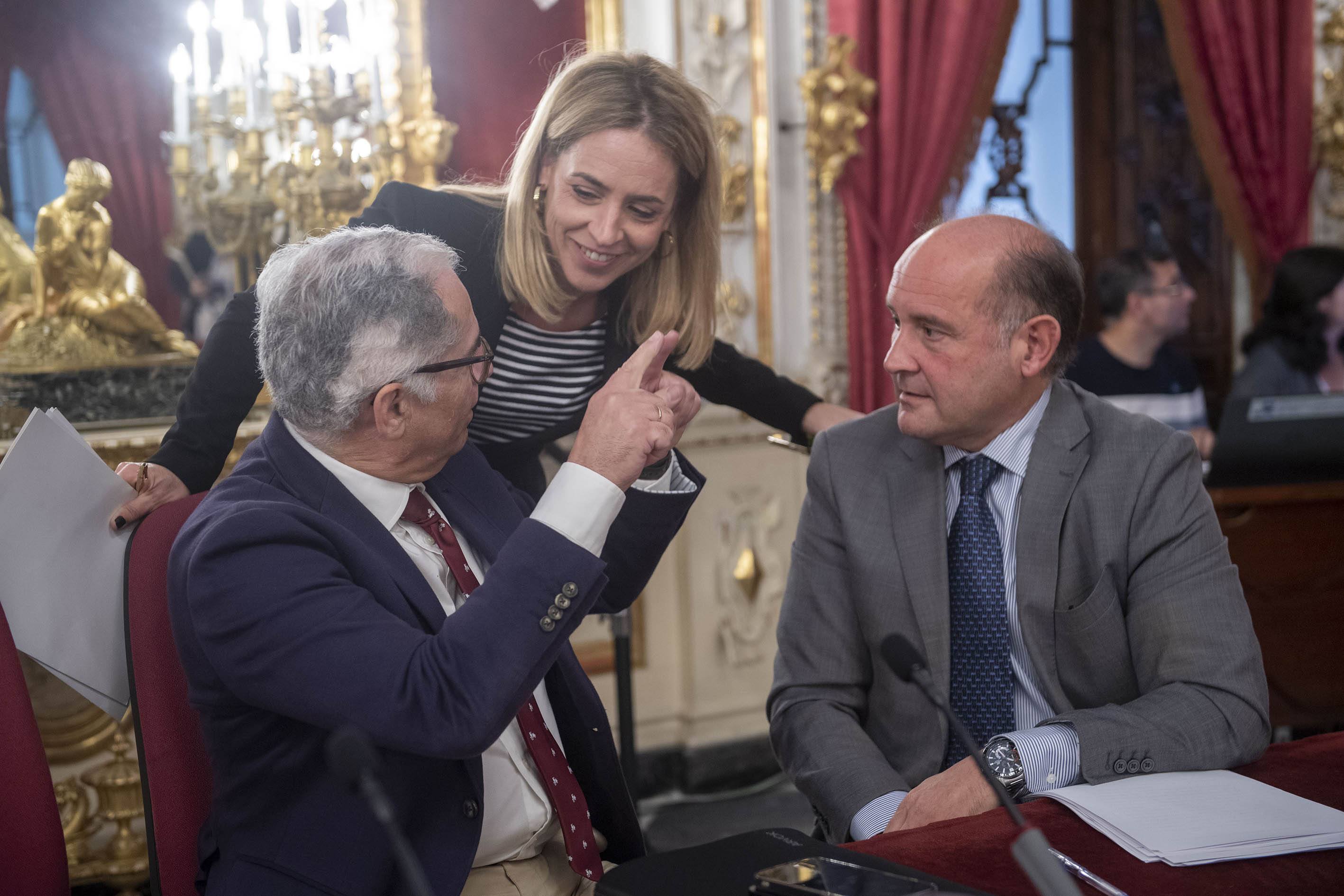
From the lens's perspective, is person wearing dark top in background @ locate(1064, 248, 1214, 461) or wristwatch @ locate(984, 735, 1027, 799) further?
person wearing dark top in background @ locate(1064, 248, 1214, 461)

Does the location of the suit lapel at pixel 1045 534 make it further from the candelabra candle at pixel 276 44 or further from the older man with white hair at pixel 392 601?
the candelabra candle at pixel 276 44

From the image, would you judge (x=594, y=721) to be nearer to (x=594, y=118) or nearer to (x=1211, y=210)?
(x=594, y=118)

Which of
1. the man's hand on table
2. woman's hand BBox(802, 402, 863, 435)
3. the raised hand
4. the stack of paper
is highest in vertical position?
the raised hand

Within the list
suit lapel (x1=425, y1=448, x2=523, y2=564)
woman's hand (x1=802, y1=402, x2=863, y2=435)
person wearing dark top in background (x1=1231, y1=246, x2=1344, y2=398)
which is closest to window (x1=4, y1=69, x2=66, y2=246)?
suit lapel (x1=425, y1=448, x2=523, y2=564)

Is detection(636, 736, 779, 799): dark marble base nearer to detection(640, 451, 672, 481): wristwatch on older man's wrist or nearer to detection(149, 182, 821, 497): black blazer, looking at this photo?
detection(149, 182, 821, 497): black blazer

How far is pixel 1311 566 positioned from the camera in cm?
346

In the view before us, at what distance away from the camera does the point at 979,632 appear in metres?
1.76

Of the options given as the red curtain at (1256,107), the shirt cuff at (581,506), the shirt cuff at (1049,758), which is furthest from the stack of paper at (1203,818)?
the red curtain at (1256,107)

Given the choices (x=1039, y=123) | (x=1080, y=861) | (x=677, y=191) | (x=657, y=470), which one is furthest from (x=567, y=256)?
(x=1039, y=123)

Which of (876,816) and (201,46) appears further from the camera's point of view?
(201,46)

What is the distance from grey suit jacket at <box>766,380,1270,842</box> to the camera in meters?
1.57

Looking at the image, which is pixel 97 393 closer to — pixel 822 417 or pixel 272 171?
pixel 272 171

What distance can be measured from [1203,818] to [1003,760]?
32 centimetres

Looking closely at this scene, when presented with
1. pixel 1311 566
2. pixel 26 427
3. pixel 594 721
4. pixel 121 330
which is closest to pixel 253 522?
pixel 26 427
